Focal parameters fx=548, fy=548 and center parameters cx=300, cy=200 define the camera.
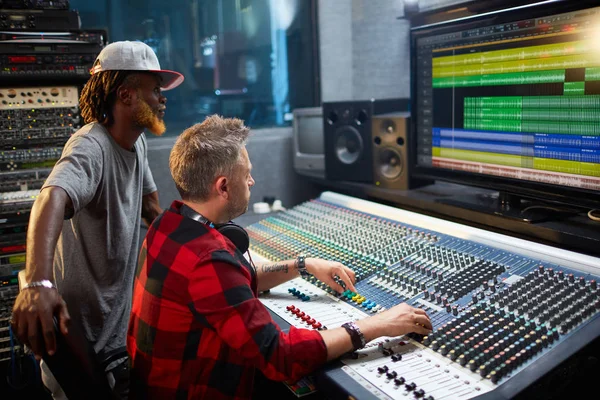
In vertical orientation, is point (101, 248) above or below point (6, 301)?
above

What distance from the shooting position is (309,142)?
2.87 m

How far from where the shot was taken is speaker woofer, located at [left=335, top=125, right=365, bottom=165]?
2453 millimetres

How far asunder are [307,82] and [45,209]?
2247 millimetres

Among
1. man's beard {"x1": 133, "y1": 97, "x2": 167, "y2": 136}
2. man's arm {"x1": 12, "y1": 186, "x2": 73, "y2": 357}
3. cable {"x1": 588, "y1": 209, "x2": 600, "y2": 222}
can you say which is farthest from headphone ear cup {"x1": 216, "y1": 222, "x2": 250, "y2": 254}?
cable {"x1": 588, "y1": 209, "x2": 600, "y2": 222}

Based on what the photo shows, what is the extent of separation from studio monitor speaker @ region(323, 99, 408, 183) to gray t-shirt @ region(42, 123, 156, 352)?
3.25ft

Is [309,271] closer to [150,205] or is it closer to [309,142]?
[150,205]

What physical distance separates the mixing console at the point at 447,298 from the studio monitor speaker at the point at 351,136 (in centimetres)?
45

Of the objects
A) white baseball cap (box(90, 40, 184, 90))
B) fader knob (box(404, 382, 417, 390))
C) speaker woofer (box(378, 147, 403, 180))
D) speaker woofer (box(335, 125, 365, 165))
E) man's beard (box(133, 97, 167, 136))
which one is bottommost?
fader knob (box(404, 382, 417, 390))

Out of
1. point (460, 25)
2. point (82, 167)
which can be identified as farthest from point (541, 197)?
point (82, 167)

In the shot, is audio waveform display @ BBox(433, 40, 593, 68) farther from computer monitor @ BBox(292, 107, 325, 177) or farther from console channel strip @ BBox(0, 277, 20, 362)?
console channel strip @ BBox(0, 277, 20, 362)

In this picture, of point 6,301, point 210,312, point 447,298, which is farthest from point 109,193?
point 447,298

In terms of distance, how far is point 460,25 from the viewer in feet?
6.25

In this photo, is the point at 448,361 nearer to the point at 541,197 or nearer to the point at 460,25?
the point at 541,197

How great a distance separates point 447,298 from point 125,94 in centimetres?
124
